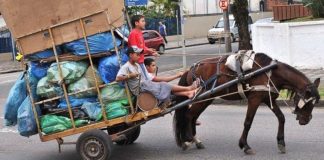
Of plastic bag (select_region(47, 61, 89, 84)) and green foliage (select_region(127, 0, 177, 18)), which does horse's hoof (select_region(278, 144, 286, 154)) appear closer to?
plastic bag (select_region(47, 61, 89, 84))

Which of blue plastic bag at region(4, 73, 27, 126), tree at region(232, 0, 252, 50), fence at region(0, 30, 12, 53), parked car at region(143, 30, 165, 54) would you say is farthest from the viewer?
fence at region(0, 30, 12, 53)

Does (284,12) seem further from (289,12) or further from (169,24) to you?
(169,24)

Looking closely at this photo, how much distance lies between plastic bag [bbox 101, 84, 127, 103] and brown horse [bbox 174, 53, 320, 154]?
0.90 m

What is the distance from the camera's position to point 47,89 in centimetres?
775

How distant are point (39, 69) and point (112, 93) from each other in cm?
107

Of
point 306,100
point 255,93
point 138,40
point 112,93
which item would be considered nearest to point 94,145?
point 112,93

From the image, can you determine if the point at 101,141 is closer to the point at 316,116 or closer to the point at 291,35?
the point at 316,116

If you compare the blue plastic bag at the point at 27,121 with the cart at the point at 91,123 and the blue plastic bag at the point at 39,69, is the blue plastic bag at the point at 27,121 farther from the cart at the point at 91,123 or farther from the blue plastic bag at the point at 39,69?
the blue plastic bag at the point at 39,69

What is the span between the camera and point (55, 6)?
7645 mm

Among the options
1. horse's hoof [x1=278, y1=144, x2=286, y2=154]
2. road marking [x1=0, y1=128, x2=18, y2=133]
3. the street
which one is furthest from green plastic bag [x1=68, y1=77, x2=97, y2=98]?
road marking [x1=0, y1=128, x2=18, y2=133]

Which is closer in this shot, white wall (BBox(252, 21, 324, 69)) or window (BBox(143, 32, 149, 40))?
white wall (BBox(252, 21, 324, 69))

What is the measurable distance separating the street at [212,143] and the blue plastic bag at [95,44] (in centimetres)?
156

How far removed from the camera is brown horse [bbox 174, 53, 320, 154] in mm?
7723

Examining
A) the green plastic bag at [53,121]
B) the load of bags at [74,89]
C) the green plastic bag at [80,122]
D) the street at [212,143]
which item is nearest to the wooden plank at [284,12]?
the street at [212,143]
